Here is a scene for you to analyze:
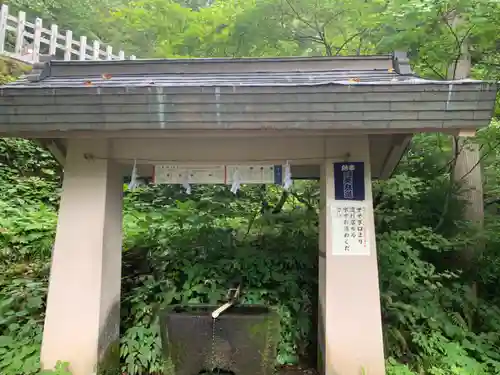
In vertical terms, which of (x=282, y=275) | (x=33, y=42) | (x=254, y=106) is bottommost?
(x=282, y=275)

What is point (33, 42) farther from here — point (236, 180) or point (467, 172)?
point (467, 172)

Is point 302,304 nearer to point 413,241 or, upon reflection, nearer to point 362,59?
point 413,241

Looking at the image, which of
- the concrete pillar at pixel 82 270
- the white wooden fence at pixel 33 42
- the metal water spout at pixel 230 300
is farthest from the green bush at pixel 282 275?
the white wooden fence at pixel 33 42

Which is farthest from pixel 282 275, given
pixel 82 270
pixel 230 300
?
pixel 82 270

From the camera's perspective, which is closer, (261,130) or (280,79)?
(261,130)

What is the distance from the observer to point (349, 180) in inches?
176

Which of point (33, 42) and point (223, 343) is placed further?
point (33, 42)

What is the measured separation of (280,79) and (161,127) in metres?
1.71

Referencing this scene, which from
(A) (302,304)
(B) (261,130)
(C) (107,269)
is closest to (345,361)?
(A) (302,304)

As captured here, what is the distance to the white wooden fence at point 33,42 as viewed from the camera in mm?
11062

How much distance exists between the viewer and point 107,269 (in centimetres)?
477

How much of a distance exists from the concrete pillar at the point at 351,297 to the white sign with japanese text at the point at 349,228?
0.04 feet

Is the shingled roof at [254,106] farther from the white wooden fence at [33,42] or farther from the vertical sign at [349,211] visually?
the white wooden fence at [33,42]

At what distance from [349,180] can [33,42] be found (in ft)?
37.4
